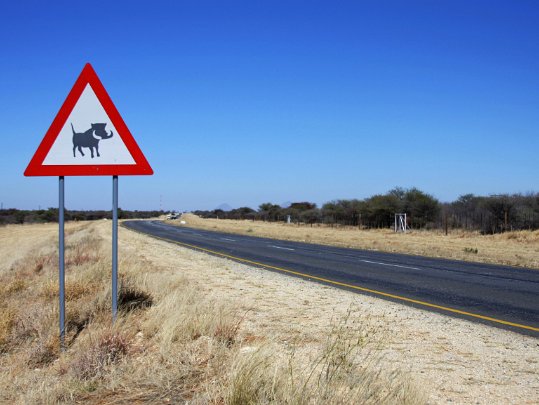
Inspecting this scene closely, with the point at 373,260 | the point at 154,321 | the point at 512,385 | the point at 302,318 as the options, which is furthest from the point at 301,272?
the point at 512,385

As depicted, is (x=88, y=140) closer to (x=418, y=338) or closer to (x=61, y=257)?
(x=61, y=257)

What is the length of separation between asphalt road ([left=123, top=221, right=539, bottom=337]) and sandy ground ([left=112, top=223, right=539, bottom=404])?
2.90 ft

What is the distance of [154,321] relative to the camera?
6.00 metres

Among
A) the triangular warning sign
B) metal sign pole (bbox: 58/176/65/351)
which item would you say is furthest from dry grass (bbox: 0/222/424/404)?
the triangular warning sign

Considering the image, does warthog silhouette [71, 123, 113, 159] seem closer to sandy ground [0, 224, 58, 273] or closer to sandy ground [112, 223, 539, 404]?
sandy ground [112, 223, 539, 404]

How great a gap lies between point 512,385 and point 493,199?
41.9m

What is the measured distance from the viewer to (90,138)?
5406 mm

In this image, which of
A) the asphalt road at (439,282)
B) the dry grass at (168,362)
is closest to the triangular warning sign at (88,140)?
the dry grass at (168,362)

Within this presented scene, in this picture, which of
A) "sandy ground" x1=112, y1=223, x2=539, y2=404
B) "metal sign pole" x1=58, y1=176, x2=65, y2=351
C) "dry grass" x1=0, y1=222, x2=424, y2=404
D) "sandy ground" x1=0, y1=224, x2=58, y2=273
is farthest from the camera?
"sandy ground" x1=0, y1=224, x2=58, y2=273

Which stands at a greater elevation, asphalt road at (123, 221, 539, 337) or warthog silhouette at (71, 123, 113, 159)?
warthog silhouette at (71, 123, 113, 159)

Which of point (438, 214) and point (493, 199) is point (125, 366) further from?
point (438, 214)

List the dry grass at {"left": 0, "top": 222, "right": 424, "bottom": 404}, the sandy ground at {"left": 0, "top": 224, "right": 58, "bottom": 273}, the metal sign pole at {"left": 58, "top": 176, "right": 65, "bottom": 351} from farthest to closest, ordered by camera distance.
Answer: the sandy ground at {"left": 0, "top": 224, "right": 58, "bottom": 273}
the metal sign pole at {"left": 58, "top": 176, "right": 65, "bottom": 351}
the dry grass at {"left": 0, "top": 222, "right": 424, "bottom": 404}

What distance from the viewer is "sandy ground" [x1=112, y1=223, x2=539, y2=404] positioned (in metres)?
4.79

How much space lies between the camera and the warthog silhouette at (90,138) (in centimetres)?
540
